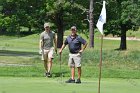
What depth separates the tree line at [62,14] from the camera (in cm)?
4603

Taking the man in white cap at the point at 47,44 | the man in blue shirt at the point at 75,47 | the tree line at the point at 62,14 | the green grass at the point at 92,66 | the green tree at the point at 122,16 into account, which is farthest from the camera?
the tree line at the point at 62,14

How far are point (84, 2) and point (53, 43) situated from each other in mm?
30901

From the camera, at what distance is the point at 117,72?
2067 centimetres

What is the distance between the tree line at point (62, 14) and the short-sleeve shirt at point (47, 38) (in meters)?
25.6

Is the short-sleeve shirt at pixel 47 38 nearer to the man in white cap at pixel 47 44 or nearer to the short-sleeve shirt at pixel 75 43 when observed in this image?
the man in white cap at pixel 47 44

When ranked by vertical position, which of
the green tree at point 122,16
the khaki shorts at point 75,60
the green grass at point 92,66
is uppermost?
the green tree at point 122,16

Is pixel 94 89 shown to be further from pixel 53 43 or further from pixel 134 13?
pixel 134 13

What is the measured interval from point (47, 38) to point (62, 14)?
109 ft

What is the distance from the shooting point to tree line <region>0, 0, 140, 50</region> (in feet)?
151

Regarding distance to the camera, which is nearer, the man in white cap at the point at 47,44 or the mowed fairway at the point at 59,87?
the mowed fairway at the point at 59,87

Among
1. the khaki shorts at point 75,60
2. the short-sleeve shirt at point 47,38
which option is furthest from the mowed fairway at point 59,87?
the short-sleeve shirt at point 47,38

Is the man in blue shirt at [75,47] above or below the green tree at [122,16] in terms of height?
below

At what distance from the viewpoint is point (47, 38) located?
1839cm

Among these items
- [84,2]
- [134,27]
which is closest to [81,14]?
[84,2]
